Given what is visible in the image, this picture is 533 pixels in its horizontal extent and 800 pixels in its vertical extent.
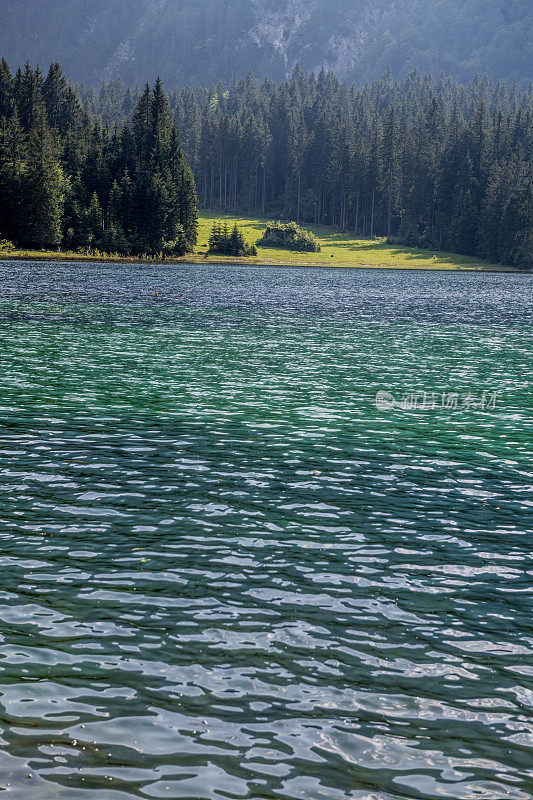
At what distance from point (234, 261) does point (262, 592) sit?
142 meters

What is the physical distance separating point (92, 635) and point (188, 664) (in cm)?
146

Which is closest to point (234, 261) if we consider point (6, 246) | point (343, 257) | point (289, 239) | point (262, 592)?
point (343, 257)

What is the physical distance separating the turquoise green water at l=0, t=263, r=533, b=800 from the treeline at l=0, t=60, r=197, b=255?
108 meters

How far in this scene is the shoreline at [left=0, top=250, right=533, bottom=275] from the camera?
427ft

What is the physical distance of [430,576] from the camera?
13.0 metres

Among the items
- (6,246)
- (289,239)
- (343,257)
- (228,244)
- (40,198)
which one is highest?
(40,198)

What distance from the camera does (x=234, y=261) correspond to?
151 meters

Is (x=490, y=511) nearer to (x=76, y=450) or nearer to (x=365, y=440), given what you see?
(x=365, y=440)

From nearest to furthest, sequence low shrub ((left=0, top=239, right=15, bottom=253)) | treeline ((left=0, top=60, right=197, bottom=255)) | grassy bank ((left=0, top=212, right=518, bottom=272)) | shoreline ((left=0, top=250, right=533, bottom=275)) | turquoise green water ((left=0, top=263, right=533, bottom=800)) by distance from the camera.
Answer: turquoise green water ((left=0, top=263, right=533, bottom=800)) < low shrub ((left=0, top=239, right=15, bottom=253)) < treeline ((left=0, top=60, right=197, bottom=255)) < shoreline ((left=0, top=250, right=533, bottom=275)) < grassy bank ((left=0, top=212, right=518, bottom=272))

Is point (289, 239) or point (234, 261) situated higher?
point (289, 239)

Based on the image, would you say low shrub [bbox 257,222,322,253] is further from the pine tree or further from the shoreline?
the pine tree

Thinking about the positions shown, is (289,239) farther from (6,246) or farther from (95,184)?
(6,246)

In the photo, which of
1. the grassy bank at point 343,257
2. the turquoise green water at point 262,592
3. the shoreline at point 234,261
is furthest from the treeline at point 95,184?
the turquoise green water at point 262,592

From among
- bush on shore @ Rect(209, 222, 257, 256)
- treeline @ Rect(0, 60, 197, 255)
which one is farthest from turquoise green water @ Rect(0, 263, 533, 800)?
bush on shore @ Rect(209, 222, 257, 256)
